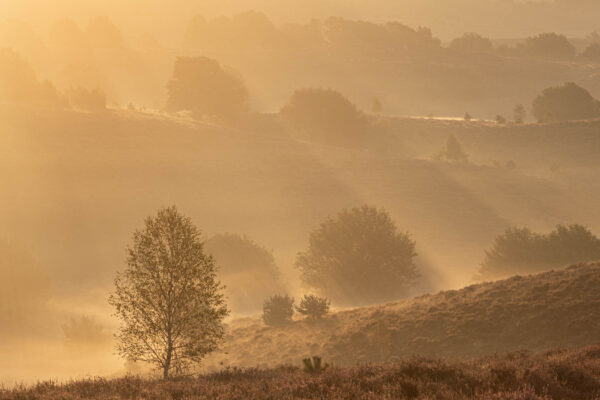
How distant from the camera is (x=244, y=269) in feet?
141

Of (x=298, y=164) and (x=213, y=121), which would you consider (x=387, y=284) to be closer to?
(x=298, y=164)

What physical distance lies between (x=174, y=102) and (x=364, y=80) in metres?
74.9

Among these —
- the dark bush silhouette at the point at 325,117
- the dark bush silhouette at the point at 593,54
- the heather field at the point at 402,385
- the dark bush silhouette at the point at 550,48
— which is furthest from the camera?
the dark bush silhouette at the point at 550,48

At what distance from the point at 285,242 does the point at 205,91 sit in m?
52.3

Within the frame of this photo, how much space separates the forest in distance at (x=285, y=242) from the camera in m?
15.1

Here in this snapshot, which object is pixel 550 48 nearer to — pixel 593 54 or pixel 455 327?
pixel 593 54

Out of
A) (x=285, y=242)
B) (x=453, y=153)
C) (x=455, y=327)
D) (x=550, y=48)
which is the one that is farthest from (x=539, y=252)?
(x=550, y=48)

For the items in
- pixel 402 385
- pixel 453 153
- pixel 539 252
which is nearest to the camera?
pixel 402 385

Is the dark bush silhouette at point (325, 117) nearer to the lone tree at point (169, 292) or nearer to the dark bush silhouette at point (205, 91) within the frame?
the dark bush silhouette at point (205, 91)

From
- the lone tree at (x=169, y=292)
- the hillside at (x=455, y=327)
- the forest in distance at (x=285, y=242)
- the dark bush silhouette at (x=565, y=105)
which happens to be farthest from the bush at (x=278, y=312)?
the dark bush silhouette at (x=565, y=105)

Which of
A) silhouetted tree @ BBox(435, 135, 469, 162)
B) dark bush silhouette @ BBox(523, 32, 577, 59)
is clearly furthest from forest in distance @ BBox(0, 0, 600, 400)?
Answer: dark bush silhouette @ BBox(523, 32, 577, 59)

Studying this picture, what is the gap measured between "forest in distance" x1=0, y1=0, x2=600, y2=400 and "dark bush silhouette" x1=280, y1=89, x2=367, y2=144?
1.44 feet

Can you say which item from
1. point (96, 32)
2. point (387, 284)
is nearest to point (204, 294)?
point (387, 284)

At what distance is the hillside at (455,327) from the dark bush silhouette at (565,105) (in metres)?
89.0
